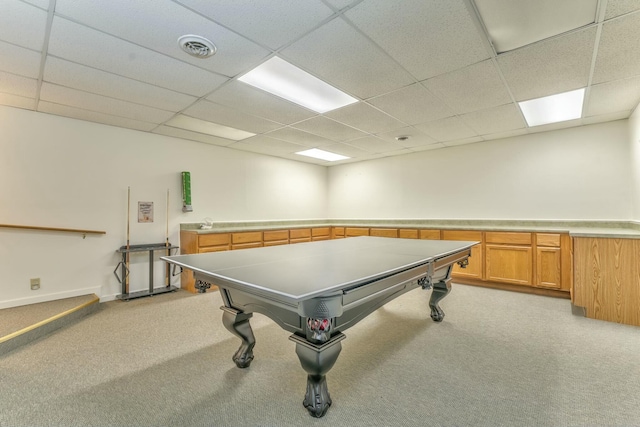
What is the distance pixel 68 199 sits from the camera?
357cm

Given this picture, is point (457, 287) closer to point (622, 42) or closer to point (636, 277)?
point (636, 277)

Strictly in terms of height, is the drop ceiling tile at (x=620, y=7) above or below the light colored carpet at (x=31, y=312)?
above

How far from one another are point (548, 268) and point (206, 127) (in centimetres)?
520

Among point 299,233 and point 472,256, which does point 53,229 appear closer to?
point 299,233

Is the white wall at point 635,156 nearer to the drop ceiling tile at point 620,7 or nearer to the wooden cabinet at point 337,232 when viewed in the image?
the drop ceiling tile at point 620,7

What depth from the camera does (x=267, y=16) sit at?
5.83ft

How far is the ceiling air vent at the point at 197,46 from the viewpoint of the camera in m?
1.98

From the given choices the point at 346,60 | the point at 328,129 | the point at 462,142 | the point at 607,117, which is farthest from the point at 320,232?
the point at 607,117

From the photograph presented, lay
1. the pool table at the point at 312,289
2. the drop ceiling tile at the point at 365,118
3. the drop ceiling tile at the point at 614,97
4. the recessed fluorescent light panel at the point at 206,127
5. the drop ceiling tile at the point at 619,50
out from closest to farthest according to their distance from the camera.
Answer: the pool table at the point at 312,289, the drop ceiling tile at the point at 619,50, the drop ceiling tile at the point at 614,97, the drop ceiling tile at the point at 365,118, the recessed fluorescent light panel at the point at 206,127

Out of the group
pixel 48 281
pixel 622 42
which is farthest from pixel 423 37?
pixel 48 281

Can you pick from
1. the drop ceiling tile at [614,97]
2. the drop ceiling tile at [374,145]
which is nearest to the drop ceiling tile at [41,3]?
the drop ceiling tile at [374,145]

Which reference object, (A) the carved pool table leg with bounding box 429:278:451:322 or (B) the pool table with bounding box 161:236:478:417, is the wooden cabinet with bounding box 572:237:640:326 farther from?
(B) the pool table with bounding box 161:236:478:417

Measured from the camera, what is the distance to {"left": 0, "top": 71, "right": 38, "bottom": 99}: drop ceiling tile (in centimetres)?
253

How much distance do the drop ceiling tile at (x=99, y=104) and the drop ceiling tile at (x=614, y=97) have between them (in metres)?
4.79
